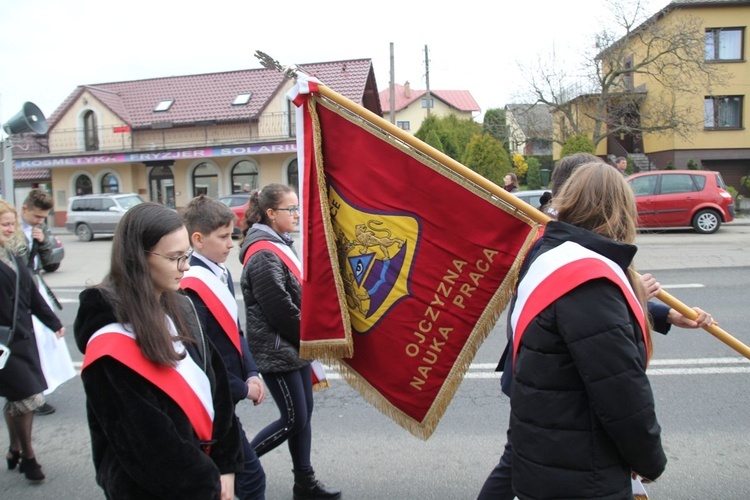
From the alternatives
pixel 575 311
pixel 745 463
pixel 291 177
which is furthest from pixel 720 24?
pixel 575 311

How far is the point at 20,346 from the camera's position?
374cm

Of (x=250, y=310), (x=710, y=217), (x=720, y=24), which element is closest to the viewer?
(x=250, y=310)

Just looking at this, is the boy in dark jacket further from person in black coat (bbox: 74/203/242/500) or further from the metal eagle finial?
the metal eagle finial

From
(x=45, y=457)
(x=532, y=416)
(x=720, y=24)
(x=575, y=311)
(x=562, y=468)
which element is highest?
(x=720, y=24)

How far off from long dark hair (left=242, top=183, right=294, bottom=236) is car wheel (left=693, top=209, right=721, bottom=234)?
14970 mm

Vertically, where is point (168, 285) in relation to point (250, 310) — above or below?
above

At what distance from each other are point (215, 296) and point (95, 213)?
22496mm

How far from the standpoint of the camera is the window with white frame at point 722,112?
27.4m

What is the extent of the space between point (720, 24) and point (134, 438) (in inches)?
1263

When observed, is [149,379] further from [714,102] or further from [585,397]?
[714,102]

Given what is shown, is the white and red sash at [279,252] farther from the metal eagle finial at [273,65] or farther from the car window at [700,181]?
the car window at [700,181]

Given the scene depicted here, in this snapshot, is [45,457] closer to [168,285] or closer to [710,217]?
[168,285]

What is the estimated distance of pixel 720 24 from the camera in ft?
89.4

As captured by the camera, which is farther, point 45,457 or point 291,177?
point 291,177
